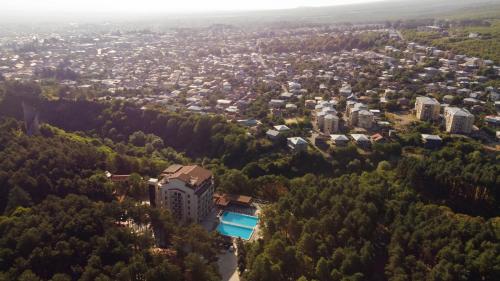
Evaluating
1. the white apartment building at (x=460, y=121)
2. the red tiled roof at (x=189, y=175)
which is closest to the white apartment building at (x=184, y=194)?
the red tiled roof at (x=189, y=175)

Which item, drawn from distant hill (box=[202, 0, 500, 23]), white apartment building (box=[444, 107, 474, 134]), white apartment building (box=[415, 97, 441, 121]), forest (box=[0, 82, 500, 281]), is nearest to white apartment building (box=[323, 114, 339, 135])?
forest (box=[0, 82, 500, 281])

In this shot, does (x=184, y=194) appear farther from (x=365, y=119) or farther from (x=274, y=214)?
→ (x=365, y=119)

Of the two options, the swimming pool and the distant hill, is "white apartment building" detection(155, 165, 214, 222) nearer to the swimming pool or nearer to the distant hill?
the swimming pool

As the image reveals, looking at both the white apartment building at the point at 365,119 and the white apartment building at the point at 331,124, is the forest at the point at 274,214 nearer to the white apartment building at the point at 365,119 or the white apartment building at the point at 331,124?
the white apartment building at the point at 365,119

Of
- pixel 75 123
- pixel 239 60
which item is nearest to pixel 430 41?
pixel 239 60

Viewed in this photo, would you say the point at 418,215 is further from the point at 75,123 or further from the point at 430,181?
the point at 75,123

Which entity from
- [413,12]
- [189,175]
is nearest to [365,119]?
[189,175]
